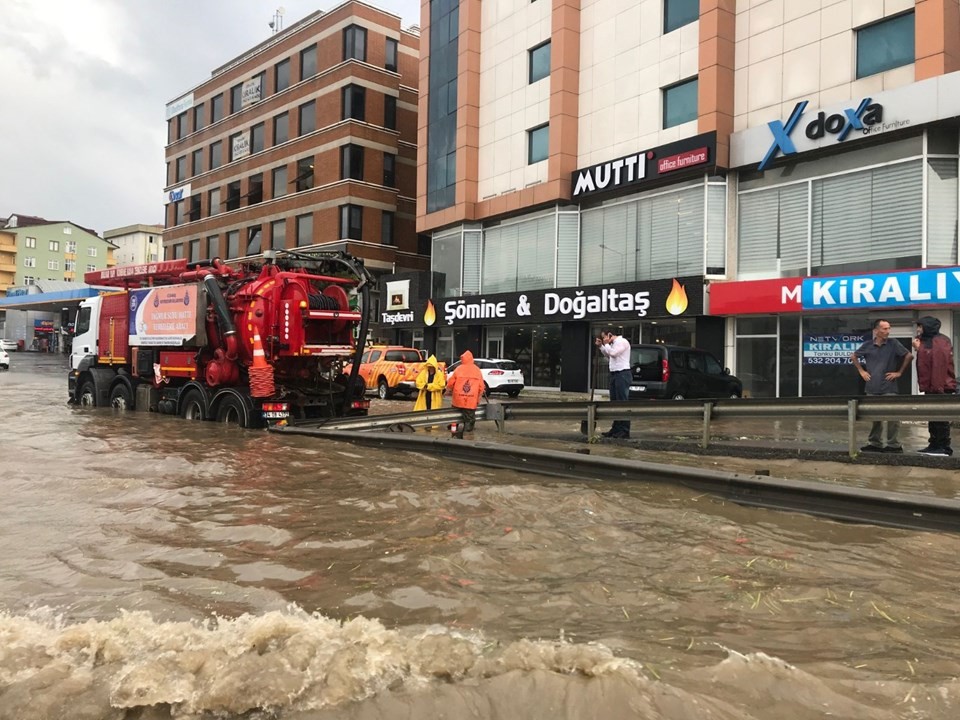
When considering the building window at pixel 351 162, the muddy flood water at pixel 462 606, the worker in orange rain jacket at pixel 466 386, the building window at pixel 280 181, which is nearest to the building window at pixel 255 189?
the building window at pixel 280 181

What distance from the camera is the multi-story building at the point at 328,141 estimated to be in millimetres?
37688

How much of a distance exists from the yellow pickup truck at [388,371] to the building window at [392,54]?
22.6m

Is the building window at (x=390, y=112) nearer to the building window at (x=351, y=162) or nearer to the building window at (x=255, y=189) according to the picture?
the building window at (x=351, y=162)

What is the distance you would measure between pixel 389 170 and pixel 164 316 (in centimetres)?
2676

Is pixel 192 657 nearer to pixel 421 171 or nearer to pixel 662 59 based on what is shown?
pixel 662 59

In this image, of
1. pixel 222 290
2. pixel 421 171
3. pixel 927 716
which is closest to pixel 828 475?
pixel 927 716

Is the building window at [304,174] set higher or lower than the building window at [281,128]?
lower

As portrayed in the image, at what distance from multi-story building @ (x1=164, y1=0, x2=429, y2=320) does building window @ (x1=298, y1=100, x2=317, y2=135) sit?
6cm

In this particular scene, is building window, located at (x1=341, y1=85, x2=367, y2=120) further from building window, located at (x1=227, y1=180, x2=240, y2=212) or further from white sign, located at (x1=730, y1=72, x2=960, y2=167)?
white sign, located at (x1=730, y1=72, x2=960, y2=167)

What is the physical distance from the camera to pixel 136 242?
109 metres

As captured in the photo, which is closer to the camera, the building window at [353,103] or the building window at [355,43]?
the building window at [353,103]

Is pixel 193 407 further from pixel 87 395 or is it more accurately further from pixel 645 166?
pixel 645 166

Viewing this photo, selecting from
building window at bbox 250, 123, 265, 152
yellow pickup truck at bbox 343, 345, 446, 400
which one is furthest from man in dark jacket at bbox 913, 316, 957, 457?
building window at bbox 250, 123, 265, 152

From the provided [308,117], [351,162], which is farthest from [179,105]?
[351,162]
